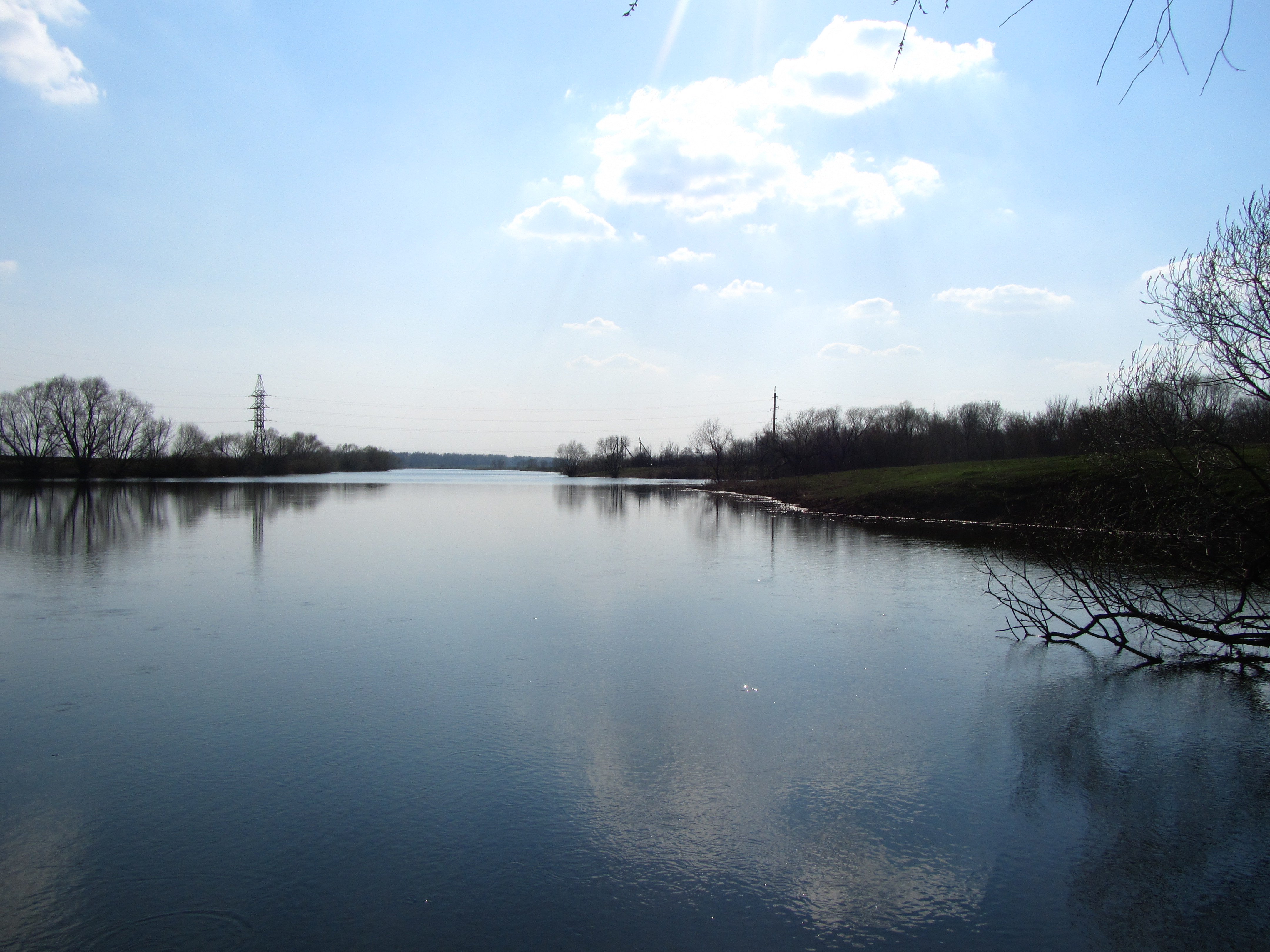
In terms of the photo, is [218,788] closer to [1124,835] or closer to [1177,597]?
[1124,835]

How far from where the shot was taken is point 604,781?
443 centimetres

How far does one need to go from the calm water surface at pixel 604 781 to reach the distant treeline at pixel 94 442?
161 ft

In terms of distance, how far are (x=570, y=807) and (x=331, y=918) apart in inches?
52.1

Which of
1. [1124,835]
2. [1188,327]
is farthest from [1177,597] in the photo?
[1124,835]

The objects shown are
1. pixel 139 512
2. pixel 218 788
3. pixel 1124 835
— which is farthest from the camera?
pixel 139 512

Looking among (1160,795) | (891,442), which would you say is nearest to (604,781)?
(1160,795)

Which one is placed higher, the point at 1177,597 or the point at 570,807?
the point at 1177,597

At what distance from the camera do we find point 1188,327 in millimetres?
6875

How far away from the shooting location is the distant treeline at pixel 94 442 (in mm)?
47750

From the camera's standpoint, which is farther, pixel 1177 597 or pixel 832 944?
pixel 1177 597

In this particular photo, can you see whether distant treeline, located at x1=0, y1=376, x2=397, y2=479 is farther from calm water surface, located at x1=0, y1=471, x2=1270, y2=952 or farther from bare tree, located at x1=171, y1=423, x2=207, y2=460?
calm water surface, located at x1=0, y1=471, x2=1270, y2=952

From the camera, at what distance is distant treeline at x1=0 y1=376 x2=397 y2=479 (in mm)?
47750

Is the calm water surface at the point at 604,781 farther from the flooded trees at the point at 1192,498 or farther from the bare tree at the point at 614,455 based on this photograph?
the bare tree at the point at 614,455

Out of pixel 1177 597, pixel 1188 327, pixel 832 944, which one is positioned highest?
pixel 1188 327
